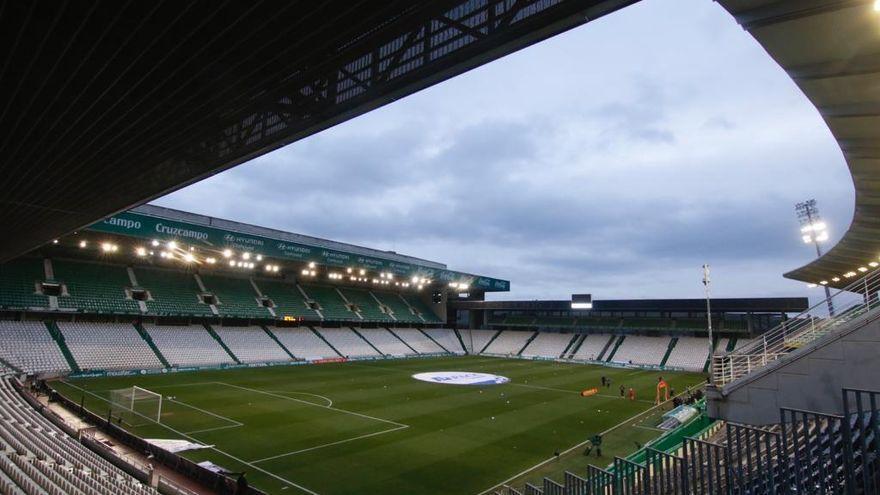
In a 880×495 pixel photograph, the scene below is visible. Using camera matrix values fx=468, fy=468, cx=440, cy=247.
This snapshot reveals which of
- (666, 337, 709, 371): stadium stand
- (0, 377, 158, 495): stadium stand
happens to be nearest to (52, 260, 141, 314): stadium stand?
(0, 377, 158, 495): stadium stand

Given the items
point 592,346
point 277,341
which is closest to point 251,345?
point 277,341

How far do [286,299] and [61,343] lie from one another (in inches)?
911

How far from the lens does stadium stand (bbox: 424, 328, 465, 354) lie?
68.5 m

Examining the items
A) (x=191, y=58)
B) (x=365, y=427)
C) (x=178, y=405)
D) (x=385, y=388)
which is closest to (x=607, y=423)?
(x=365, y=427)

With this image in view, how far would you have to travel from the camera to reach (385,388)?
114 ft

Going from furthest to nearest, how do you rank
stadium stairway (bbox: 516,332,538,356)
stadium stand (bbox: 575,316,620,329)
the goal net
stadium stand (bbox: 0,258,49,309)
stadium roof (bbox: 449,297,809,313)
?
stadium stand (bbox: 575,316,620,329) < stadium stairway (bbox: 516,332,538,356) < stadium roof (bbox: 449,297,809,313) < stadium stand (bbox: 0,258,49,309) < the goal net

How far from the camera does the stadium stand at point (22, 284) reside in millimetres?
35594

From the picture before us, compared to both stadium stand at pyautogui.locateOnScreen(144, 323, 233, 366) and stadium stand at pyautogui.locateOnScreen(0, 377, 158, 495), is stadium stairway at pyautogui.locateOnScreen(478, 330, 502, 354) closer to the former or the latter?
stadium stand at pyautogui.locateOnScreen(144, 323, 233, 366)

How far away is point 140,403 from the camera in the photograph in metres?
24.7

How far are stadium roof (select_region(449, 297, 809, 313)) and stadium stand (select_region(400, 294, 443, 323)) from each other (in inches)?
166

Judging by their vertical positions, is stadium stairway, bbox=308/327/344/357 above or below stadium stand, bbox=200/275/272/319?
below

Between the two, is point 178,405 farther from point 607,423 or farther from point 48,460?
point 607,423

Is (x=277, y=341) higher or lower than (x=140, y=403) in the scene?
higher

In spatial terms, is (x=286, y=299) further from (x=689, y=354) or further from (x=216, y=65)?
(x=216, y=65)
